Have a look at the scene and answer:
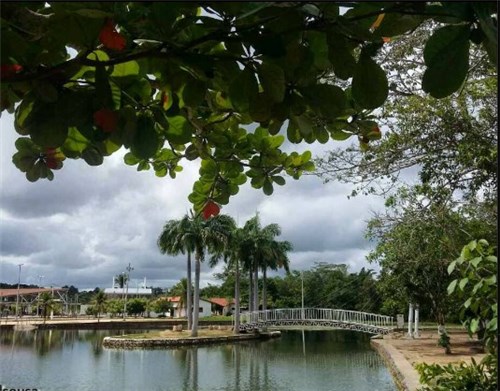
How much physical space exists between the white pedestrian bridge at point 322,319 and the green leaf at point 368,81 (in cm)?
2414

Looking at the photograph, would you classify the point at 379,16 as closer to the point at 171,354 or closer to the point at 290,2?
the point at 290,2

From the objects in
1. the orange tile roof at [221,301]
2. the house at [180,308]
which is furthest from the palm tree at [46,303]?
the orange tile roof at [221,301]

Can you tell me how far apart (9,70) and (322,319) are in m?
26.6

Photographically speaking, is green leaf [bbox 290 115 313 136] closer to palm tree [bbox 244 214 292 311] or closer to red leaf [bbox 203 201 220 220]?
red leaf [bbox 203 201 220 220]

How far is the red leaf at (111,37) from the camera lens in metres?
0.77

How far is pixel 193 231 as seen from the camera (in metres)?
25.7

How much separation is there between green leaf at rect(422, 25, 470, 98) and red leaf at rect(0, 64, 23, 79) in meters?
0.61

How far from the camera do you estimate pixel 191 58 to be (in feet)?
2.71

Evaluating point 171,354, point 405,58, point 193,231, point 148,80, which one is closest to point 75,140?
point 148,80

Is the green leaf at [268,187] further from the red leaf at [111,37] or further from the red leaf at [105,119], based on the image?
the red leaf at [111,37]

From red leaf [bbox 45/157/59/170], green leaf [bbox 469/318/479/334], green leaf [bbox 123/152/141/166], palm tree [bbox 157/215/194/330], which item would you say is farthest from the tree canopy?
palm tree [bbox 157/215/194/330]

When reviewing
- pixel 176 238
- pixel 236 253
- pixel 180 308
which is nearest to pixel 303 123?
pixel 176 238

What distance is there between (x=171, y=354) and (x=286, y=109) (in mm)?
19752

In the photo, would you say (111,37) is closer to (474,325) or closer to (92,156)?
(92,156)
